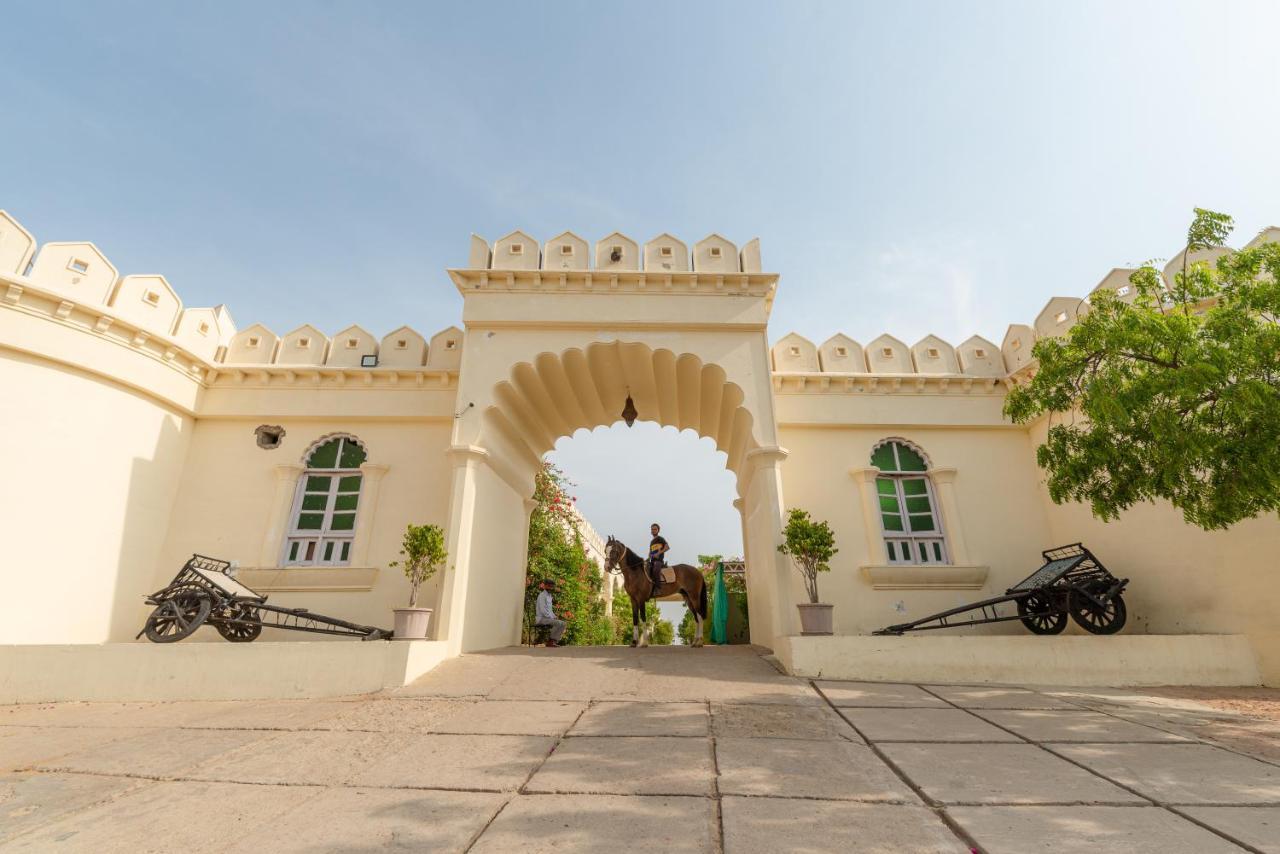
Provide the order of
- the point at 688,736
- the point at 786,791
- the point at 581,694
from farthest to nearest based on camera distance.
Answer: the point at 581,694 → the point at 688,736 → the point at 786,791

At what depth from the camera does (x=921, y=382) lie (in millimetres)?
10281

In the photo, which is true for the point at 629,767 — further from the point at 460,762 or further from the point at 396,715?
the point at 396,715

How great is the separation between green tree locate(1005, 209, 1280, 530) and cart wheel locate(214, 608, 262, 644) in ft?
32.3

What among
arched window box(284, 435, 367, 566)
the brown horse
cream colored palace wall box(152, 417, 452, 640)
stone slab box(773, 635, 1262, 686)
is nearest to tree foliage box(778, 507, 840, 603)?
stone slab box(773, 635, 1262, 686)

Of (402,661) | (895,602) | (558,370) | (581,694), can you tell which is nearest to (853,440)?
(895,602)

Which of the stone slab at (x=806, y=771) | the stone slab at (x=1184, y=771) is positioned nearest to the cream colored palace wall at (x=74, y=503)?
the stone slab at (x=806, y=771)

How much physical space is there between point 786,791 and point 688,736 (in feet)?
3.79

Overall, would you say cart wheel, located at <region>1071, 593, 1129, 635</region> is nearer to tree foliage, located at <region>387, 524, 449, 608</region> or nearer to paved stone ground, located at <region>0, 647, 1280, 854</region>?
paved stone ground, located at <region>0, 647, 1280, 854</region>

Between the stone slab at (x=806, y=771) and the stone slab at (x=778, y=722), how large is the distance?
0.18m

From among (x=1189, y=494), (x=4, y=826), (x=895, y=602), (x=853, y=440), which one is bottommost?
(x=4, y=826)

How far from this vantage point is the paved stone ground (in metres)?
2.42

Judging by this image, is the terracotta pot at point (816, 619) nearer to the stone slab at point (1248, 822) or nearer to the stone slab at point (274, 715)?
the stone slab at point (1248, 822)

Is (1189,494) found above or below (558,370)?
below

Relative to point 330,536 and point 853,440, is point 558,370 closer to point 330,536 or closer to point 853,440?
point 330,536
